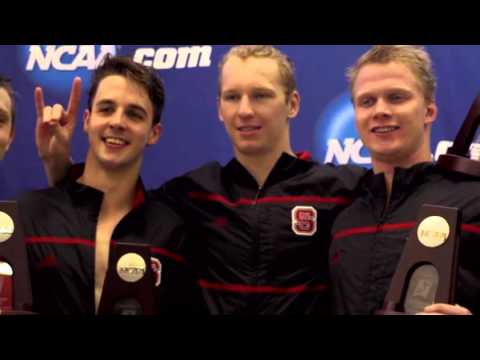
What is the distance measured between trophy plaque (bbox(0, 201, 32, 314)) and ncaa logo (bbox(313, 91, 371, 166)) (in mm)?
1378

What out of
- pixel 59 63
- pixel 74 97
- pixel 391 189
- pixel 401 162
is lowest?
pixel 391 189

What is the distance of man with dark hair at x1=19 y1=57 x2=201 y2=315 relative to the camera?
2.26 metres

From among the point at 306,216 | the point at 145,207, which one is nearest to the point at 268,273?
the point at 306,216

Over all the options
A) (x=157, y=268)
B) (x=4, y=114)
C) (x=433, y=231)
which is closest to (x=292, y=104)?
(x=157, y=268)

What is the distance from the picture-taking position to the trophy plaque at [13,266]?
1.93 m

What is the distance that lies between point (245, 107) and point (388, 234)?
2.13 ft

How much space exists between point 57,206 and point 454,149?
1292 millimetres

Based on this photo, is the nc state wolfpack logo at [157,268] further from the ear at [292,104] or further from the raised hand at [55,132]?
the ear at [292,104]

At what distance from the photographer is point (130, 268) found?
1992mm

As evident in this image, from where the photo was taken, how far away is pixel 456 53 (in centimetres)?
290

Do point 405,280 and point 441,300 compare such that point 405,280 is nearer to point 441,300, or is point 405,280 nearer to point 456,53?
point 441,300

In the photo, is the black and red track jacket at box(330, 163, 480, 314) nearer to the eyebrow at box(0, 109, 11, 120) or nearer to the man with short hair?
the man with short hair

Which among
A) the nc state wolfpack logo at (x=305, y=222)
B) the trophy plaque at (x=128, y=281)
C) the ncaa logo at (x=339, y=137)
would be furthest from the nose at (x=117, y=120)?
the ncaa logo at (x=339, y=137)

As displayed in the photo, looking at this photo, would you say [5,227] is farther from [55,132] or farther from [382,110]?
[382,110]
